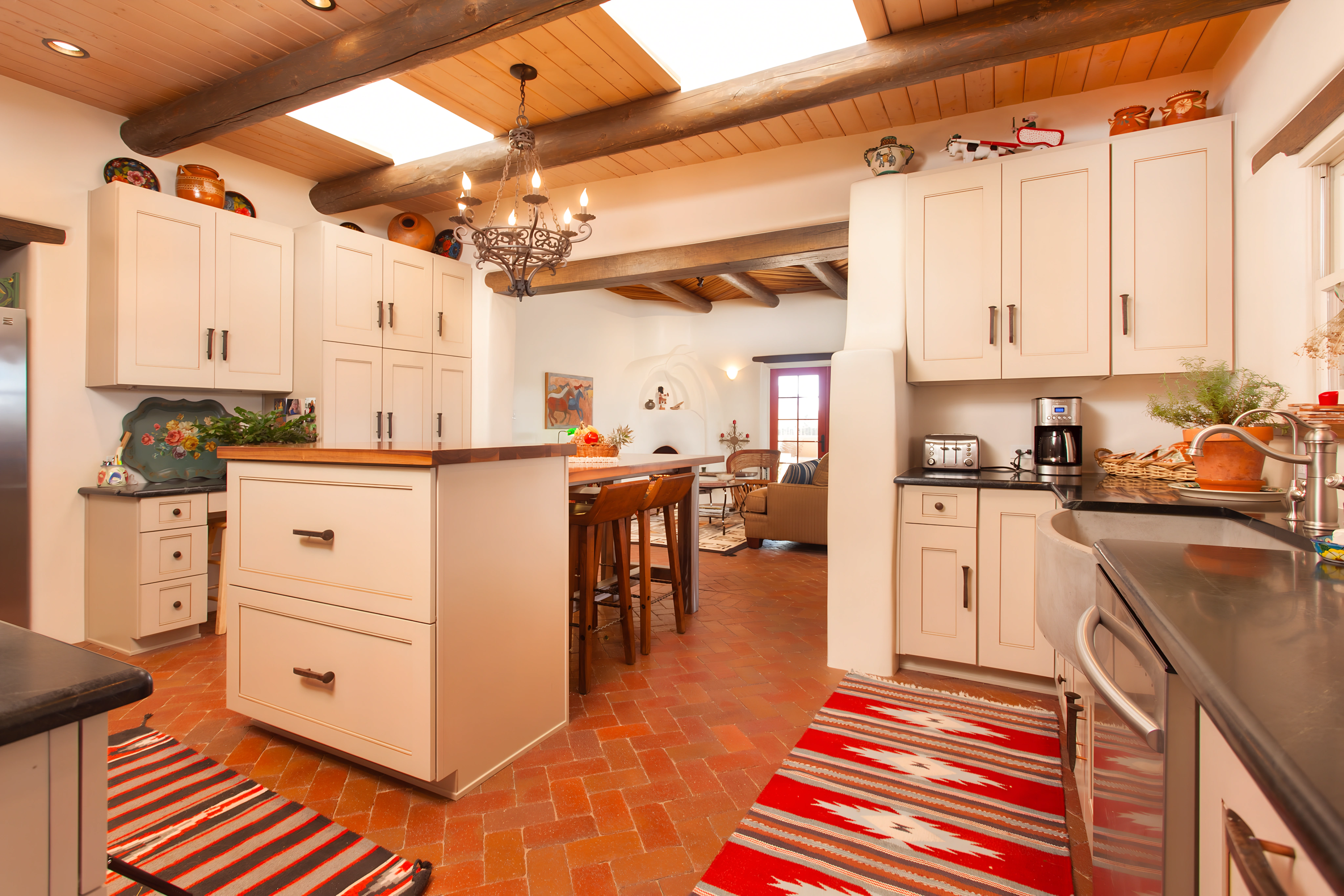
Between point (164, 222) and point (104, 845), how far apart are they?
13.3 ft

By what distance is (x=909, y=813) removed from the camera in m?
1.90

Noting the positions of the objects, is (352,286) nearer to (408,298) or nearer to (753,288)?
(408,298)

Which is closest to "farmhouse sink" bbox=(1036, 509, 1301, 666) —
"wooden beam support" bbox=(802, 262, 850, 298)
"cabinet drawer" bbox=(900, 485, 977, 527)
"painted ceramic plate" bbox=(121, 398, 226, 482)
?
"cabinet drawer" bbox=(900, 485, 977, 527)

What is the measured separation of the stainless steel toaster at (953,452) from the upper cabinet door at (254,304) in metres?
4.09

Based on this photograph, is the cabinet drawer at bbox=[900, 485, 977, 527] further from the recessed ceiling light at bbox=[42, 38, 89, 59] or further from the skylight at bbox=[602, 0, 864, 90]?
the recessed ceiling light at bbox=[42, 38, 89, 59]

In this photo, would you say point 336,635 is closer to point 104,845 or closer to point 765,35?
point 104,845

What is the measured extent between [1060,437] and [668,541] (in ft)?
6.73

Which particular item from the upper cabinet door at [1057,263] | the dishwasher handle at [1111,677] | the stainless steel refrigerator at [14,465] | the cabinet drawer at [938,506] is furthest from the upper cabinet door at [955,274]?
the stainless steel refrigerator at [14,465]

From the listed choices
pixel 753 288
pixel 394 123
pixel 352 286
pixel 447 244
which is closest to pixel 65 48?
pixel 394 123

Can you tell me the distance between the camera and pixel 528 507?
220 cm

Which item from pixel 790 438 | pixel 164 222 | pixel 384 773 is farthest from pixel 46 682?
pixel 790 438

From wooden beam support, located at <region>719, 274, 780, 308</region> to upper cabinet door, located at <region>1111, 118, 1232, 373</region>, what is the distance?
4242 millimetres

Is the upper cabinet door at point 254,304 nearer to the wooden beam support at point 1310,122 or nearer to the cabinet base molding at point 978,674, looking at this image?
the cabinet base molding at point 978,674

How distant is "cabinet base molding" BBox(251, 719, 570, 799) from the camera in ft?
6.39
